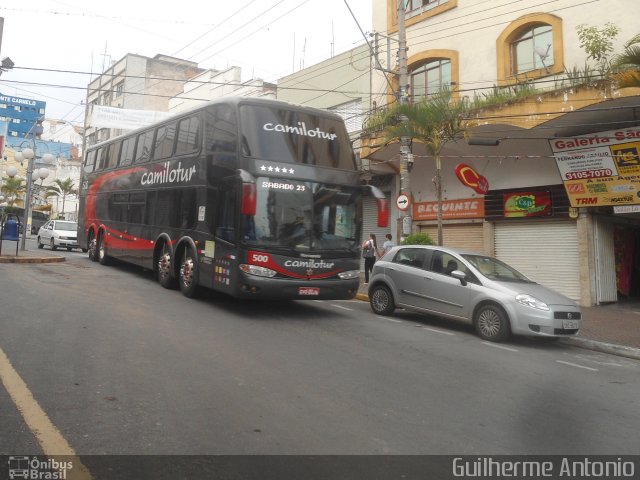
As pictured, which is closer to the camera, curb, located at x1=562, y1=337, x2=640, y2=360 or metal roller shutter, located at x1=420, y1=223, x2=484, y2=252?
curb, located at x1=562, y1=337, x2=640, y2=360

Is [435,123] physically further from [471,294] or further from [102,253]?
[102,253]

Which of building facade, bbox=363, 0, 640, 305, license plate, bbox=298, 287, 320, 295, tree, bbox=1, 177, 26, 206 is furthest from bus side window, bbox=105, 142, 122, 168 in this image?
tree, bbox=1, 177, 26, 206

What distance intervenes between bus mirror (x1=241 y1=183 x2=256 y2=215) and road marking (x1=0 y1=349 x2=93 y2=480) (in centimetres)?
420

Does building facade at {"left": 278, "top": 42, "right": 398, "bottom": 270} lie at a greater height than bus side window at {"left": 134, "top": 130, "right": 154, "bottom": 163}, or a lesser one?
greater

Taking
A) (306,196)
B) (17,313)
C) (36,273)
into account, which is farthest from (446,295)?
(36,273)

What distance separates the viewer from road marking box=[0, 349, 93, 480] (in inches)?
129

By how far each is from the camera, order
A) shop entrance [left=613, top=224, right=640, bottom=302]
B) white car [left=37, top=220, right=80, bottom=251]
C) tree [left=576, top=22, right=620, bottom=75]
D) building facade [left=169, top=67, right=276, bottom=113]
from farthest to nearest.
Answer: building facade [left=169, top=67, right=276, bottom=113] < white car [left=37, top=220, right=80, bottom=251] < shop entrance [left=613, top=224, right=640, bottom=302] < tree [left=576, top=22, right=620, bottom=75]

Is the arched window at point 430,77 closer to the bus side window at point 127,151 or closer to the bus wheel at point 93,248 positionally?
the bus side window at point 127,151

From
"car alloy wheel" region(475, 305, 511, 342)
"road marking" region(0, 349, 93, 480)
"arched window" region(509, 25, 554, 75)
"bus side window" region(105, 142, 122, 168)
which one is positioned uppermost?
"arched window" region(509, 25, 554, 75)

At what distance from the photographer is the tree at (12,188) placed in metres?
51.5

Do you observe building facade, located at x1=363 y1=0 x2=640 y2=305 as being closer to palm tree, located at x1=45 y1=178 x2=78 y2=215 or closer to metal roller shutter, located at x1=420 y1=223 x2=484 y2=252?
metal roller shutter, located at x1=420 y1=223 x2=484 y2=252

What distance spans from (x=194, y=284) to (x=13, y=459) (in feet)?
22.9

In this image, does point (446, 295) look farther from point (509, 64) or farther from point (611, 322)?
point (509, 64)

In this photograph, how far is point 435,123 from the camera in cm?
1342
